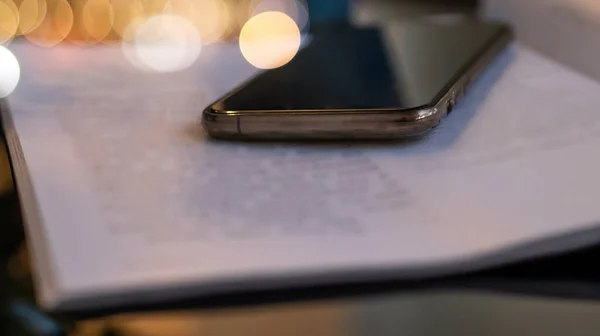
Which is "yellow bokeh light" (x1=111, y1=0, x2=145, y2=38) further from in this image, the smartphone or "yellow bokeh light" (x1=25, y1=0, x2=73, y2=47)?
the smartphone

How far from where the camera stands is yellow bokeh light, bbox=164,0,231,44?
2.01 feet

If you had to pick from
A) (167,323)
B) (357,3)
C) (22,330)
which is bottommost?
(167,323)

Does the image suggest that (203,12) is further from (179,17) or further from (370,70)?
(370,70)

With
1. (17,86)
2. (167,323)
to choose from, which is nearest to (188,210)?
(17,86)

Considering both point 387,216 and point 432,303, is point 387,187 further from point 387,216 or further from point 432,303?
point 432,303

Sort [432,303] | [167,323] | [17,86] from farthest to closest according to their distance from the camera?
[167,323] < [432,303] < [17,86]

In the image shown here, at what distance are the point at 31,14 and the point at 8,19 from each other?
0.02 meters

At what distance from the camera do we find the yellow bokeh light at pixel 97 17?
611 mm

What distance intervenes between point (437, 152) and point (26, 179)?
6.4 inches

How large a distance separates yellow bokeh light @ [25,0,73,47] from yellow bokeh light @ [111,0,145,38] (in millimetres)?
39

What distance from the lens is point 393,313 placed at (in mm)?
645

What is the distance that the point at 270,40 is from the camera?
0.48m

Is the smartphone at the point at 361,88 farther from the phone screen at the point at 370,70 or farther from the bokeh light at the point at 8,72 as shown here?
the bokeh light at the point at 8,72

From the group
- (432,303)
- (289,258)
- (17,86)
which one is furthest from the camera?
(432,303)
